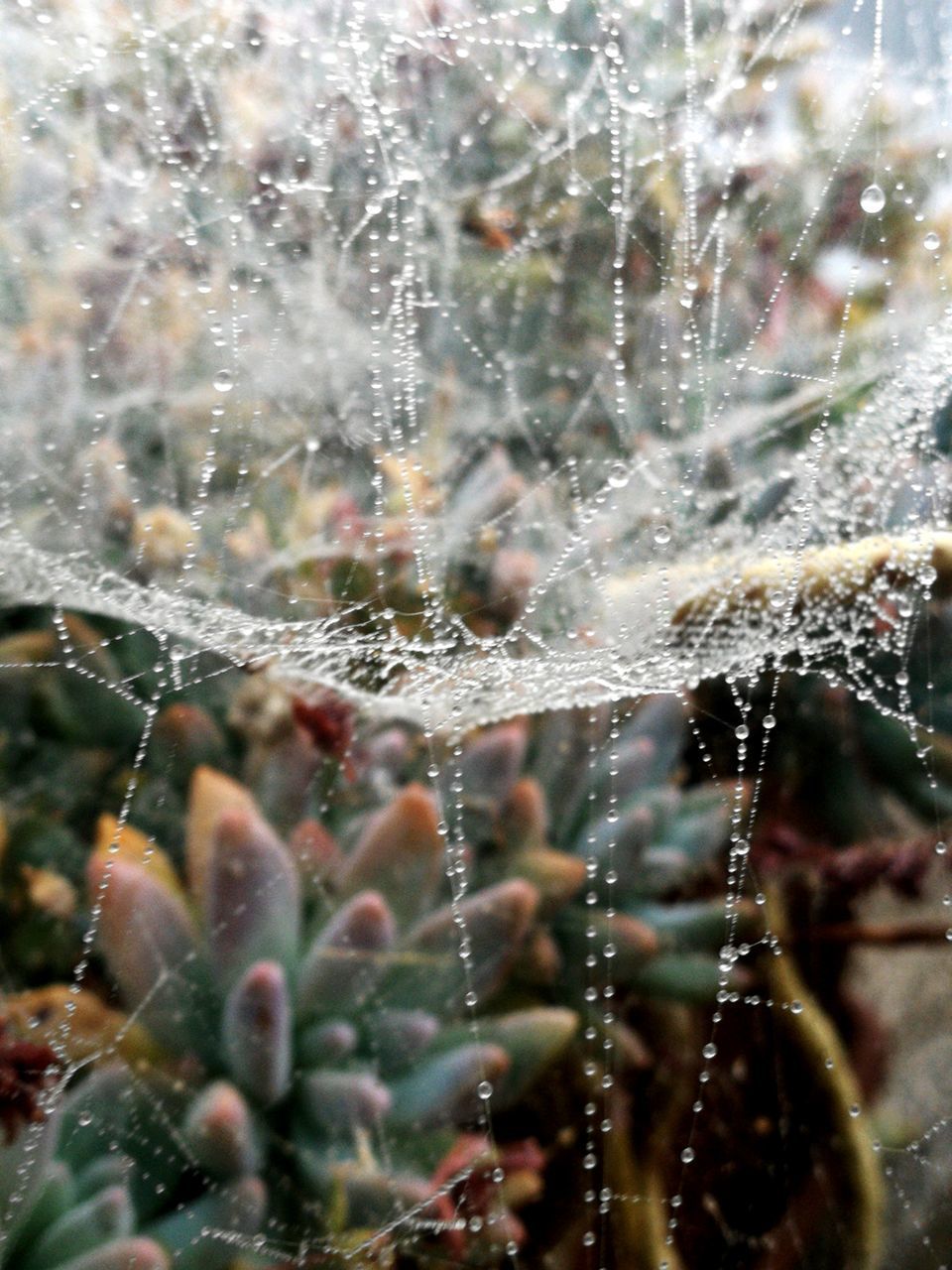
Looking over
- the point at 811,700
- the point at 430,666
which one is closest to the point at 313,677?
the point at 430,666

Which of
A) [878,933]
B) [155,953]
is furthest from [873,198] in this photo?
[155,953]

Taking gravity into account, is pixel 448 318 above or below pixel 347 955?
above

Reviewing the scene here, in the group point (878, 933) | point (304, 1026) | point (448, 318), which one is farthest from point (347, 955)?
point (448, 318)

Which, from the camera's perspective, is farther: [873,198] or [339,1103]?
[873,198]

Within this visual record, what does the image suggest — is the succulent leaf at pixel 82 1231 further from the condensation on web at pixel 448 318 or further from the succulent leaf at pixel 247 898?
the condensation on web at pixel 448 318

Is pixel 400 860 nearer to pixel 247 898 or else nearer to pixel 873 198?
pixel 247 898

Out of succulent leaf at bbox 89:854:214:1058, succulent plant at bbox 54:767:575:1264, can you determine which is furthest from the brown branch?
succulent leaf at bbox 89:854:214:1058
